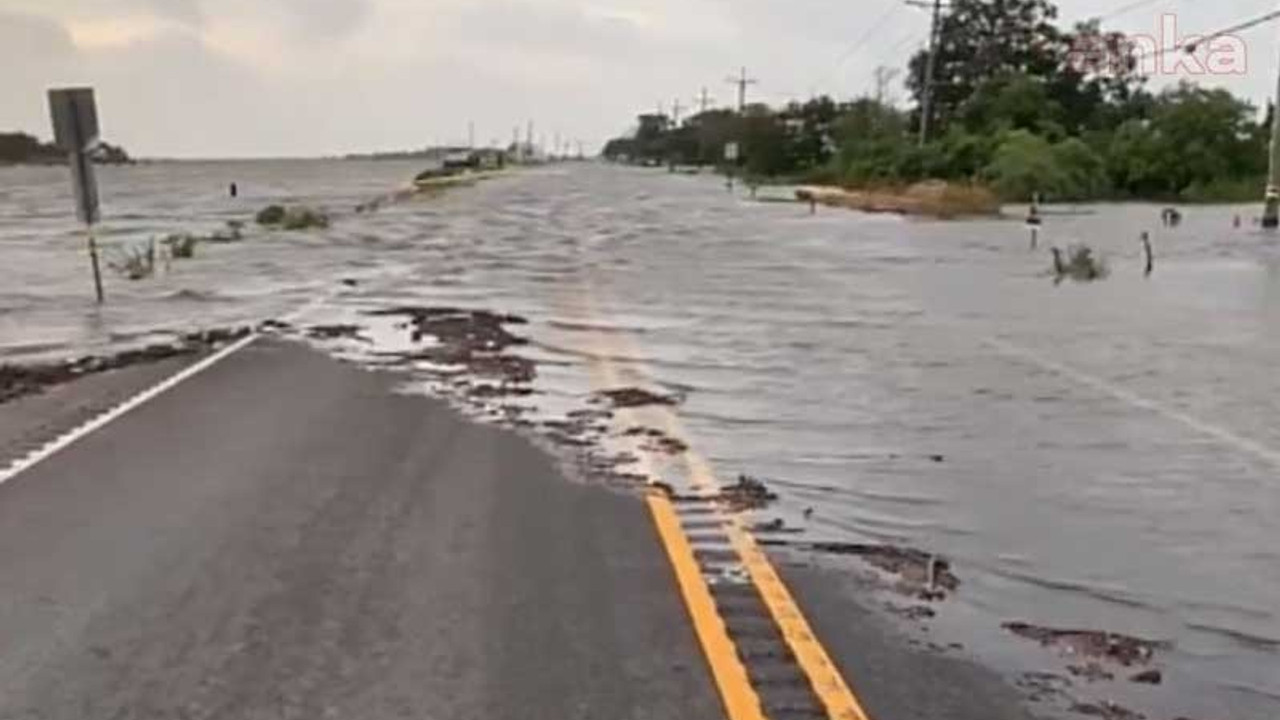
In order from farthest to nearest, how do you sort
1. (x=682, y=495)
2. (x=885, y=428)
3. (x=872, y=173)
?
(x=872, y=173)
(x=885, y=428)
(x=682, y=495)

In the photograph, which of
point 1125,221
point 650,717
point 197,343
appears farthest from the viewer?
point 1125,221

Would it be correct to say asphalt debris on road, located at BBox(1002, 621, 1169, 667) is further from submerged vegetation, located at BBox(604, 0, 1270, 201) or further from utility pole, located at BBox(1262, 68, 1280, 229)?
submerged vegetation, located at BBox(604, 0, 1270, 201)

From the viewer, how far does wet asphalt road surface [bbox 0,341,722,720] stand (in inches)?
219

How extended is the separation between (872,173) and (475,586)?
10162cm

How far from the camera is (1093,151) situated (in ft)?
354

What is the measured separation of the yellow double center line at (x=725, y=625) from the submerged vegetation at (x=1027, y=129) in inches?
3300

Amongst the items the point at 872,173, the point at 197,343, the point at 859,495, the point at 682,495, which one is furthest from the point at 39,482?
the point at 872,173

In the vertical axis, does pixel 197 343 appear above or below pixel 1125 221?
above

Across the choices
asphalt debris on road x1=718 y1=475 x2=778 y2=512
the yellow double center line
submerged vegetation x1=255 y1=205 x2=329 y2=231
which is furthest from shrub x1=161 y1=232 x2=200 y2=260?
asphalt debris on road x1=718 y1=475 x2=778 y2=512

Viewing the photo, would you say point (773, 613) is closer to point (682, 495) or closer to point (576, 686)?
point (576, 686)

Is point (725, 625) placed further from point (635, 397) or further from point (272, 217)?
point (272, 217)

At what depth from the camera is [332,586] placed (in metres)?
7.00

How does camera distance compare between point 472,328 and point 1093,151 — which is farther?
point 1093,151

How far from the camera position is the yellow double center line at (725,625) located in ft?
18.0
